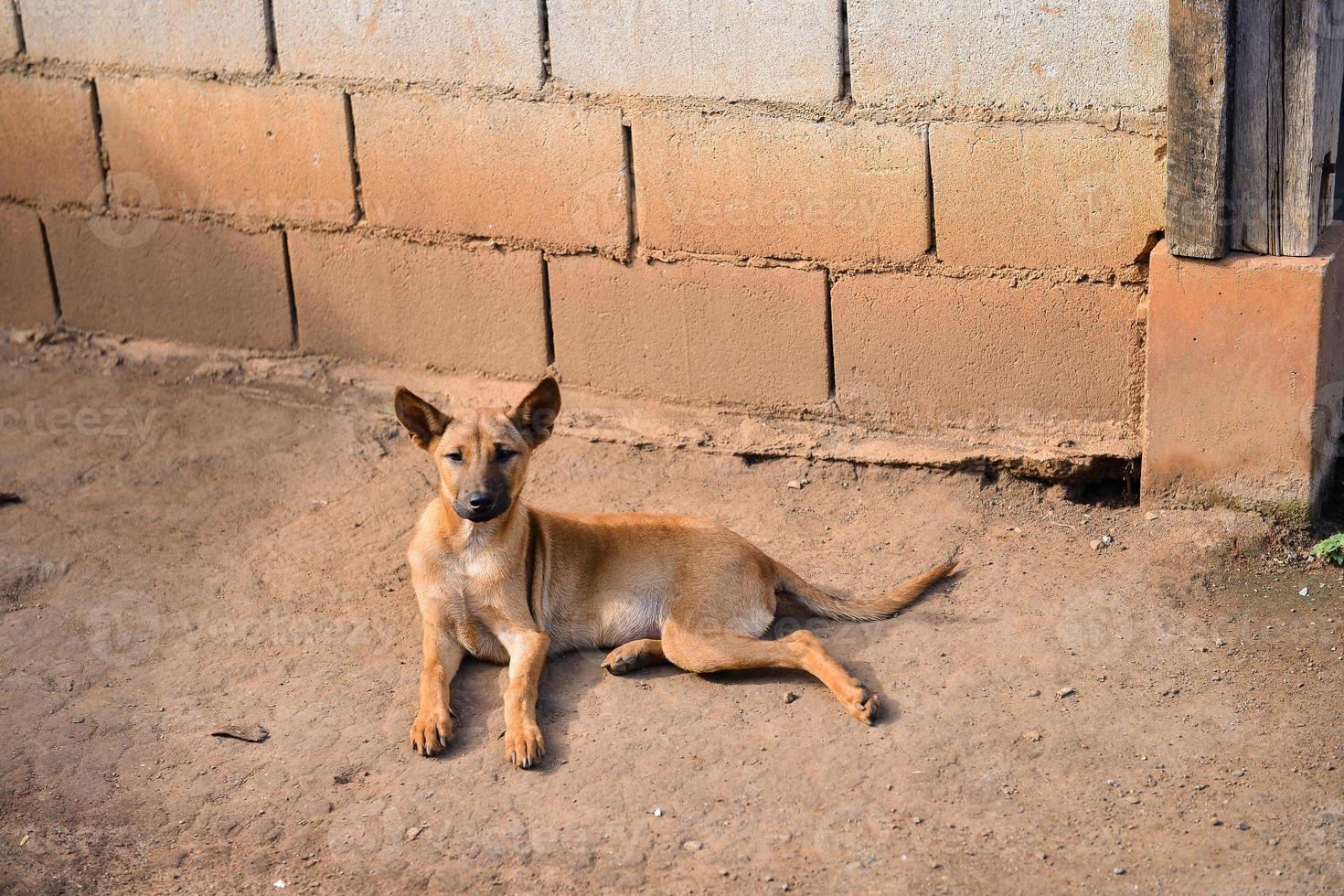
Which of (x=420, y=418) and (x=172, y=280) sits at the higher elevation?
(x=172, y=280)

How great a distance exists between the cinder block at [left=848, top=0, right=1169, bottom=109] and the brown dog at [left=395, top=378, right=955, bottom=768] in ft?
6.14

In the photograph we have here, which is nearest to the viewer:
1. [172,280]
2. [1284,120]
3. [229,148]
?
[1284,120]

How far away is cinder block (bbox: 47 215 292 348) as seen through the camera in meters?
7.36

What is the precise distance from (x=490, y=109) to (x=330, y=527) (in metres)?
1.96

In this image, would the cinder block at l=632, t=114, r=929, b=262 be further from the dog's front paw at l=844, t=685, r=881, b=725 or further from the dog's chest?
the dog's front paw at l=844, t=685, r=881, b=725

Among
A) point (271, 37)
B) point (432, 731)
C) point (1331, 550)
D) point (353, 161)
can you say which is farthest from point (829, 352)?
point (271, 37)

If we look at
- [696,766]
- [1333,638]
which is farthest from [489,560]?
[1333,638]

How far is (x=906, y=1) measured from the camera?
5.75m

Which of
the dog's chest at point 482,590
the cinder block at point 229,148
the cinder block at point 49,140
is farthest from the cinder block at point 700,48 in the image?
the cinder block at point 49,140

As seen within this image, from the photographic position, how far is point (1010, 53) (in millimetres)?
5652

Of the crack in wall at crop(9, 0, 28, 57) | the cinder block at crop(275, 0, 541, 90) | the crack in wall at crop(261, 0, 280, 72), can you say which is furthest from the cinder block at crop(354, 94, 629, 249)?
the crack in wall at crop(9, 0, 28, 57)

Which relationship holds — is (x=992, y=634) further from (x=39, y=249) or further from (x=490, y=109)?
(x=39, y=249)

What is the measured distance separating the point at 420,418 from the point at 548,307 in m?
1.74

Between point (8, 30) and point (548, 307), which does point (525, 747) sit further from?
point (8, 30)
